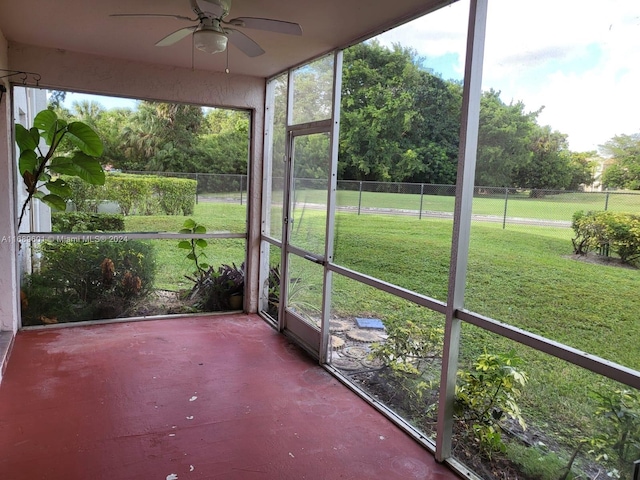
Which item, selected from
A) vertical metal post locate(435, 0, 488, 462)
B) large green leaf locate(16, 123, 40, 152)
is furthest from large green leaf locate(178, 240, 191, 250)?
vertical metal post locate(435, 0, 488, 462)

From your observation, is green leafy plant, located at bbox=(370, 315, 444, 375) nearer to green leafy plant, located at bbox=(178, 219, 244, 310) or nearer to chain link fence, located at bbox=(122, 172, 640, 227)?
chain link fence, located at bbox=(122, 172, 640, 227)

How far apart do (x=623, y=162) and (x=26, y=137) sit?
4.42m

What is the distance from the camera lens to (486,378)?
244cm

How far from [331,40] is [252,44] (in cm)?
91

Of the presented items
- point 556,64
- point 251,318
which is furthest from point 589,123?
point 251,318

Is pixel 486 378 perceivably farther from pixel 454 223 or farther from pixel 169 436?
pixel 169 436

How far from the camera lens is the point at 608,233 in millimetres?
1818

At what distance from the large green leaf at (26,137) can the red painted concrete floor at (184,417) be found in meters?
1.75

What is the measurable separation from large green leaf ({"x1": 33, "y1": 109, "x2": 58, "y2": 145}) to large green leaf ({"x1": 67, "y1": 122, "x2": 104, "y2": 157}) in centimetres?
14

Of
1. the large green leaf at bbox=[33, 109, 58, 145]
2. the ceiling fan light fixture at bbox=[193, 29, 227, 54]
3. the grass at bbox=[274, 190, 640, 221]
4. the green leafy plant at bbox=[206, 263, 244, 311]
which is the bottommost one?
the green leafy plant at bbox=[206, 263, 244, 311]

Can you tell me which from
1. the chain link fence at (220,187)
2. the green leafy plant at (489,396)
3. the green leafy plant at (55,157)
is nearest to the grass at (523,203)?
the green leafy plant at (489,396)

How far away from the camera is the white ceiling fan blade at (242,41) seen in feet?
8.58

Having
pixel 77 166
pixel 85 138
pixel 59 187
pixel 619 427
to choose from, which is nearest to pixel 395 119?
pixel 619 427

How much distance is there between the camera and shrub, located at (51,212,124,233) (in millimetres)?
4609
